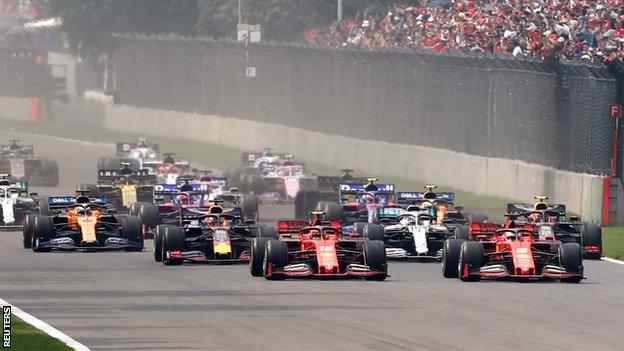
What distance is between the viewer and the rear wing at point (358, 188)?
117 ft

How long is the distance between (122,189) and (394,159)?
13515 mm

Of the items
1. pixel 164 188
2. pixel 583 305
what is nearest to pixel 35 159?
pixel 164 188

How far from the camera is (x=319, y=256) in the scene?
87.8ft

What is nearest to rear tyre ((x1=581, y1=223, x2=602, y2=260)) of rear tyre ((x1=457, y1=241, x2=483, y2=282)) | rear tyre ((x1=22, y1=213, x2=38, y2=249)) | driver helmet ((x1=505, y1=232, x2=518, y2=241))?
driver helmet ((x1=505, y1=232, x2=518, y2=241))

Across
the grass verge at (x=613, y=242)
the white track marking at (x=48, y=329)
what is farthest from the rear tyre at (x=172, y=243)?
the grass verge at (x=613, y=242)

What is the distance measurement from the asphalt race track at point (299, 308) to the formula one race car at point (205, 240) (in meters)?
0.26

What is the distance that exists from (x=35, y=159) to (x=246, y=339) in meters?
29.7

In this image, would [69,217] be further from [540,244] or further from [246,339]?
[246,339]

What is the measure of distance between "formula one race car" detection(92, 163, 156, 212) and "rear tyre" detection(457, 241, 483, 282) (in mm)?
12212

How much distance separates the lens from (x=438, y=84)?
47.9 meters

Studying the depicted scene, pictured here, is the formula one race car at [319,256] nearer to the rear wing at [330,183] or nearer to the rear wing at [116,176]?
the rear wing at [116,176]

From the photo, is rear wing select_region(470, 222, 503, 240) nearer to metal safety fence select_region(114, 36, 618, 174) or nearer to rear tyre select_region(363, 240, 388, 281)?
rear tyre select_region(363, 240, 388, 281)

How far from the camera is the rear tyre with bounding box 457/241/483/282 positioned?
26.5 metres

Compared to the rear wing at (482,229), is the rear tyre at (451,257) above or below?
below
